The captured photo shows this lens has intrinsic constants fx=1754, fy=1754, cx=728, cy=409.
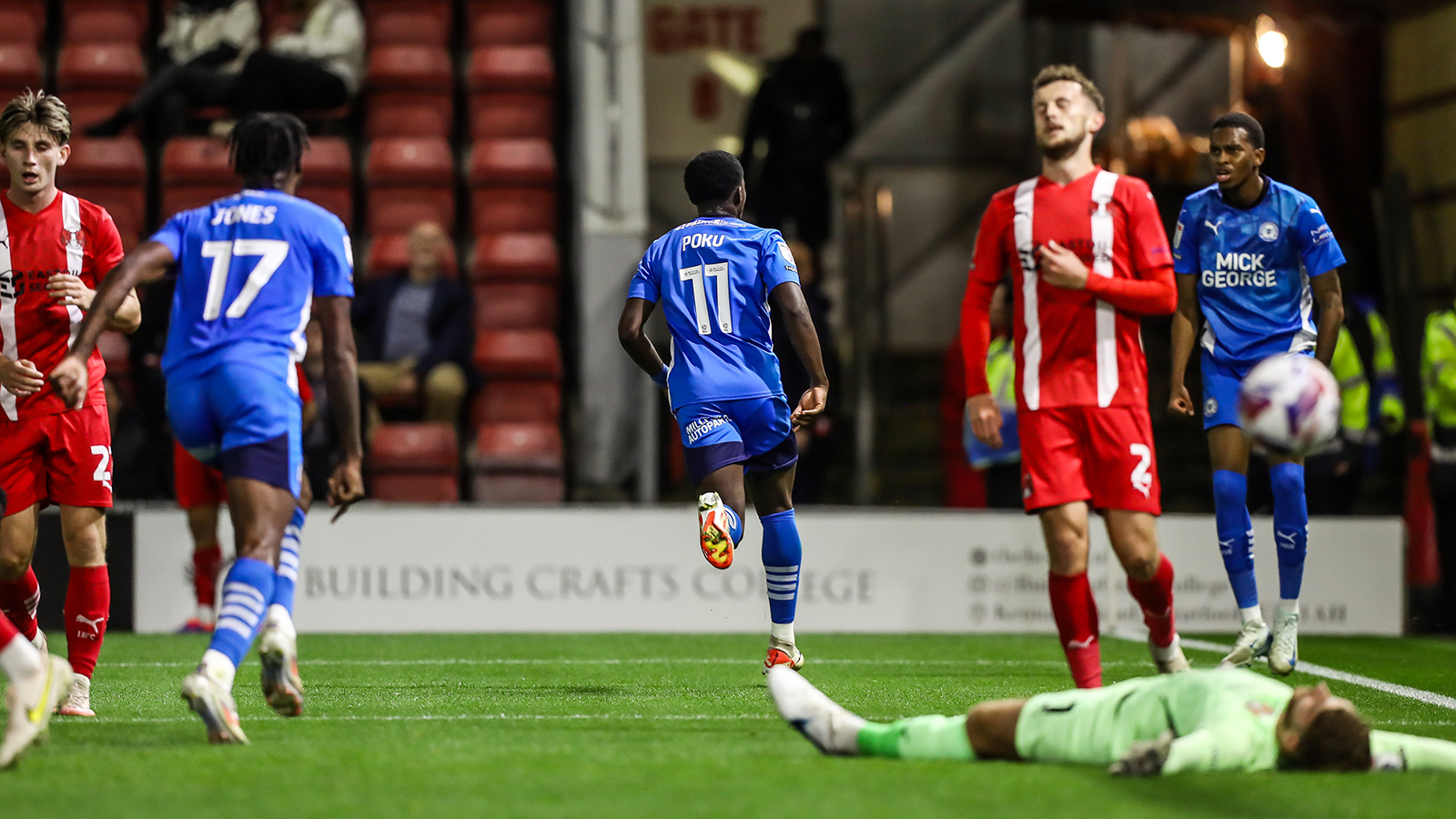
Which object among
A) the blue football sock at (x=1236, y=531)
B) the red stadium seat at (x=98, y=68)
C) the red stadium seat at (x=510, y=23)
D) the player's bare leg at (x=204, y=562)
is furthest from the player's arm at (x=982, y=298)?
the red stadium seat at (x=98, y=68)

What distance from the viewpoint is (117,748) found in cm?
498

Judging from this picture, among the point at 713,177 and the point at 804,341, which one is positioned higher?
the point at 713,177

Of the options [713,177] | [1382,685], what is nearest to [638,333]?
[713,177]

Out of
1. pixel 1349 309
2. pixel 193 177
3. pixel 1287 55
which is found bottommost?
pixel 1349 309

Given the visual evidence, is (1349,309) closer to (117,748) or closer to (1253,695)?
(1253,695)

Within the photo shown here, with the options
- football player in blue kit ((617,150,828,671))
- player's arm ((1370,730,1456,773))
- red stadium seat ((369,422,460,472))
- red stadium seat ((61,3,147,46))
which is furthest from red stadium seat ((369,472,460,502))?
player's arm ((1370,730,1456,773))

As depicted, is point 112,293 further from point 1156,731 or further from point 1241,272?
point 1241,272

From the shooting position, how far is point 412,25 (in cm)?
1459

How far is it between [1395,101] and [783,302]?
9.82 metres

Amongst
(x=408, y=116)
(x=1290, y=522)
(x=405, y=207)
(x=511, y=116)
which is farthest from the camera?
(x=511, y=116)

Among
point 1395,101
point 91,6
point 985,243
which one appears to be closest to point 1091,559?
point 985,243

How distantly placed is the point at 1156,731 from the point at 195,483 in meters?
5.97

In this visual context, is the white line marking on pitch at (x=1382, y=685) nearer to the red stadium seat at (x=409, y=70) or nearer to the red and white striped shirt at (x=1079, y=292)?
the red and white striped shirt at (x=1079, y=292)

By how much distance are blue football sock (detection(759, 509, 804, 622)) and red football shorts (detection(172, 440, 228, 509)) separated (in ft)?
10.2
